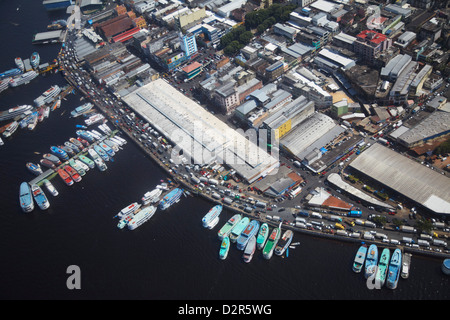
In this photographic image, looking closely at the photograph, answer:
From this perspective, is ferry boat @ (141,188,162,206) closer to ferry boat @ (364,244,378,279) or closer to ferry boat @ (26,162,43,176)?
ferry boat @ (26,162,43,176)

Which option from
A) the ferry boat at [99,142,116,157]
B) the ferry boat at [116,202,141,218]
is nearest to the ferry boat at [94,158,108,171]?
the ferry boat at [99,142,116,157]

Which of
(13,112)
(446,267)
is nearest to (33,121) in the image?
(13,112)

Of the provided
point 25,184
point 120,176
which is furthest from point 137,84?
point 25,184

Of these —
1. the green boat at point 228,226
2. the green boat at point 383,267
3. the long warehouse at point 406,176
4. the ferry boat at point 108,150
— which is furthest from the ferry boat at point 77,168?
the green boat at point 383,267

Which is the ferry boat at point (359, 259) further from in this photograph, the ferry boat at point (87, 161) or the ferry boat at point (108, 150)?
the ferry boat at point (87, 161)

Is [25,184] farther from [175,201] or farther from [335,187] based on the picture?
[335,187]

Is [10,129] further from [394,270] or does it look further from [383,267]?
[394,270]
